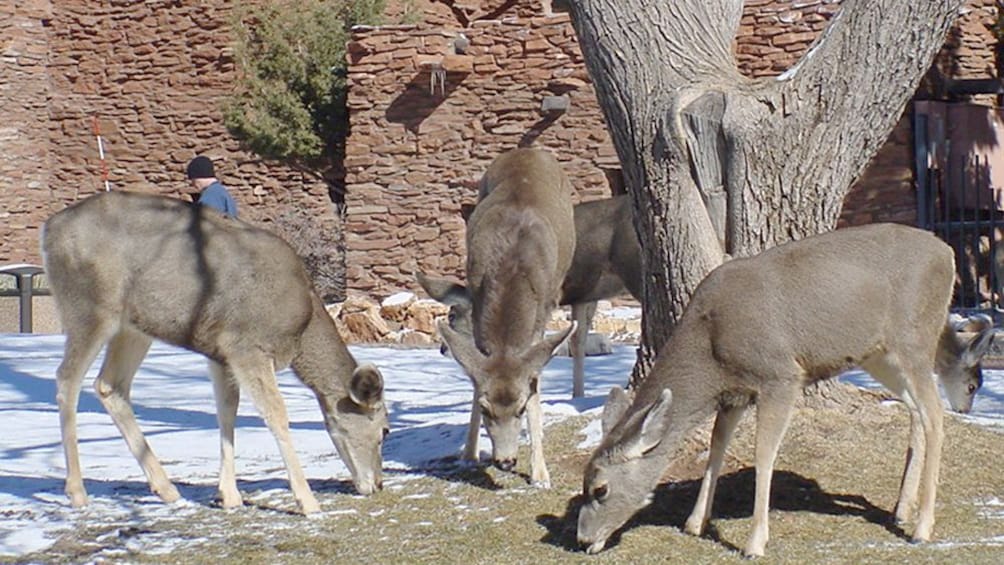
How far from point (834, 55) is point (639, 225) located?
139 cm

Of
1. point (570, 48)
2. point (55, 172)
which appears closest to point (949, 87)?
point (570, 48)

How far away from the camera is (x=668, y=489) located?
7.86m

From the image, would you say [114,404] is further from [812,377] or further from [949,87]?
[949,87]

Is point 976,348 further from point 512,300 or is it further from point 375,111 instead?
point 375,111

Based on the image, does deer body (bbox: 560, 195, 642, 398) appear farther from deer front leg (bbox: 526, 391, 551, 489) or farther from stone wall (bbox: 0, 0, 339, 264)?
stone wall (bbox: 0, 0, 339, 264)

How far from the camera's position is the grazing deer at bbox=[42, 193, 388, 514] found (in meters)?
7.94

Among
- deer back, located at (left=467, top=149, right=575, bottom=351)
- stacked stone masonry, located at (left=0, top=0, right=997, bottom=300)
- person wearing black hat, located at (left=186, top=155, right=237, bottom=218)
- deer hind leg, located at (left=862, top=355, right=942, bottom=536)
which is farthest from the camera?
stacked stone masonry, located at (left=0, top=0, right=997, bottom=300)

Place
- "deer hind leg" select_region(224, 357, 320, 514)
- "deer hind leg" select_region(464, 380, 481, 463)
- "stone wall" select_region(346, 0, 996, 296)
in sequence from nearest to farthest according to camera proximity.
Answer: "deer hind leg" select_region(224, 357, 320, 514)
"deer hind leg" select_region(464, 380, 481, 463)
"stone wall" select_region(346, 0, 996, 296)

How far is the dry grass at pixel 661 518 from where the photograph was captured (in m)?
6.86

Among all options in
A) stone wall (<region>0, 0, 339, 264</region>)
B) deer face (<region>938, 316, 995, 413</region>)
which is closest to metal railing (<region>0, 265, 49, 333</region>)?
stone wall (<region>0, 0, 339, 264</region>)

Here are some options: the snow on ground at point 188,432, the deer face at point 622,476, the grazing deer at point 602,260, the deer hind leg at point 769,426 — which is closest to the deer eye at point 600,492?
the deer face at point 622,476

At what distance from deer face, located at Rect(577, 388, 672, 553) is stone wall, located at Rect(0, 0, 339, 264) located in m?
19.9

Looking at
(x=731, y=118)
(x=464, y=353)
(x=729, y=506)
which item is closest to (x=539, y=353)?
(x=464, y=353)

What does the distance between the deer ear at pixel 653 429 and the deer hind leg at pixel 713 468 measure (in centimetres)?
33
